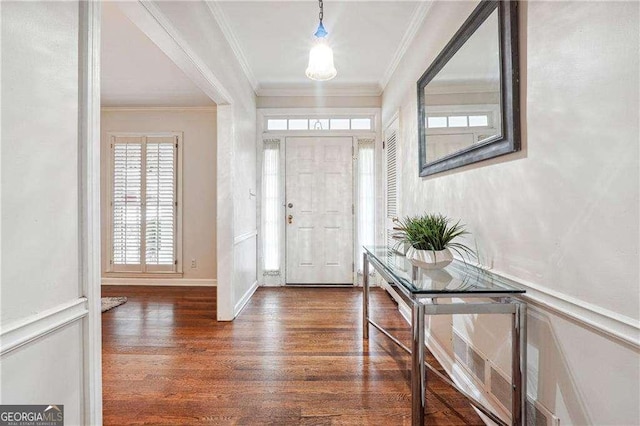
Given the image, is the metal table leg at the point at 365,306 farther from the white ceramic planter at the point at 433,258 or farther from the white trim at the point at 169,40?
the white trim at the point at 169,40

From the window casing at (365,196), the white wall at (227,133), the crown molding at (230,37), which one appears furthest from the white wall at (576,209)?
the window casing at (365,196)

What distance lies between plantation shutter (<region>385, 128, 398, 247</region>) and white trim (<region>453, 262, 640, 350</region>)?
6.96 ft

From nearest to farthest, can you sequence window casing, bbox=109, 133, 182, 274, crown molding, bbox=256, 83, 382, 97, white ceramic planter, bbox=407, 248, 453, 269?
1. white ceramic planter, bbox=407, 248, 453, 269
2. crown molding, bbox=256, 83, 382, 97
3. window casing, bbox=109, 133, 182, 274

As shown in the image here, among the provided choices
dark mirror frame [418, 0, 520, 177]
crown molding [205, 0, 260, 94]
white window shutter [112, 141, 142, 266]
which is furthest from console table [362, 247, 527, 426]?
white window shutter [112, 141, 142, 266]

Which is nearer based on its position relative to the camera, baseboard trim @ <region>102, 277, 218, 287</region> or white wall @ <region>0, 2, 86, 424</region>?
white wall @ <region>0, 2, 86, 424</region>

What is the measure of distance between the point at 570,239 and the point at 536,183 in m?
0.27

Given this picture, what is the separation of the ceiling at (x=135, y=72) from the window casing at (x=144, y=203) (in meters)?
0.52

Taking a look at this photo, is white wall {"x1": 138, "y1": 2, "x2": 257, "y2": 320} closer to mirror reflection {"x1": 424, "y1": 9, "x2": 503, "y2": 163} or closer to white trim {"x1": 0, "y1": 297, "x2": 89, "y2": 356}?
white trim {"x1": 0, "y1": 297, "x2": 89, "y2": 356}

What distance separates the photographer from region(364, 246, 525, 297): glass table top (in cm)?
131

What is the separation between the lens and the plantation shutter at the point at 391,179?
346 centimetres

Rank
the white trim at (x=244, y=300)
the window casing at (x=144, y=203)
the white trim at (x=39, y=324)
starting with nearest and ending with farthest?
the white trim at (x=39, y=324), the white trim at (x=244, y=300), the window casing at (x=144, y=203)

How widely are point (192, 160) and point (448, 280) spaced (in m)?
3.95

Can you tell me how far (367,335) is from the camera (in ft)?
8.44

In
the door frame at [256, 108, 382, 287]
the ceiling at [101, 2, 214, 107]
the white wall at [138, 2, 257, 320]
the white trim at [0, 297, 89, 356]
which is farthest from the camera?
the door frame at [256, 108, 382, 287]
